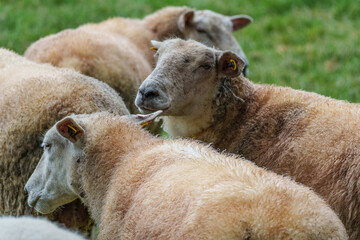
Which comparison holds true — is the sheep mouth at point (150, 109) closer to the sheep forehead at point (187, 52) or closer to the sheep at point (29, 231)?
the sheep forehead at point (187, 52)

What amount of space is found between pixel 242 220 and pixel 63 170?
2036 millimetres

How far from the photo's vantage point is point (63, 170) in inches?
189

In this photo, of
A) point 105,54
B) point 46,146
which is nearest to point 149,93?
point 46,146

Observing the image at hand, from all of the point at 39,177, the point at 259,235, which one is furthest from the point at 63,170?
the point at 259,235

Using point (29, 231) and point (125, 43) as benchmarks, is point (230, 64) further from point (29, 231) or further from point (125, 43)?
point (29, 231)

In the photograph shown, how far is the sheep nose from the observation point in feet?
16.7

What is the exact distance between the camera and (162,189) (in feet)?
12.3

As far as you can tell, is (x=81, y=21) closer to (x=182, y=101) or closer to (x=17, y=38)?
(x=17, y=38)

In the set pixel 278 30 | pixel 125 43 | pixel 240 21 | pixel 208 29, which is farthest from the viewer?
pixel 278 30

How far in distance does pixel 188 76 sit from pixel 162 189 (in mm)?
1807

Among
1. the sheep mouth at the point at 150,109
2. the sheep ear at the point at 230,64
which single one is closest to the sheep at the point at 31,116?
the sheep mouth at the point at 150,109

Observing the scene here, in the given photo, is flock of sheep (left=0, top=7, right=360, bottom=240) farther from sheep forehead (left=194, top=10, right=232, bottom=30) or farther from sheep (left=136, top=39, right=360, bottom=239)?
sheep forehead (left=194, top=10, right=232, bottom=30)

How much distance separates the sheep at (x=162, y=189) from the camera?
324 centimetres

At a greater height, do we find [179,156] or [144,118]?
[179,156]
